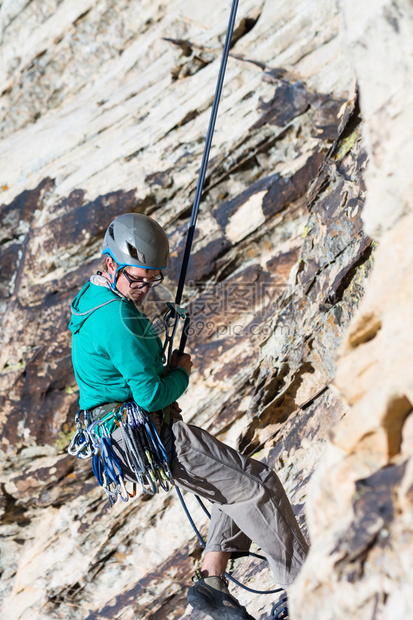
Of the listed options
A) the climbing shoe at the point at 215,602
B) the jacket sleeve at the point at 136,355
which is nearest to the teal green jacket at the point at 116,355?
the jacket sleeve at the point at 136,355

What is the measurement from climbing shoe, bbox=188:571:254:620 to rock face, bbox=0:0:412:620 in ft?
3.24

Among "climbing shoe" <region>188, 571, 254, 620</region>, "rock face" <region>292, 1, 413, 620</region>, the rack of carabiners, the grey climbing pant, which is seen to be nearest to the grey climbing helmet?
the rack of carabiners

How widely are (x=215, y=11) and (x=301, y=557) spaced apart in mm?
8219

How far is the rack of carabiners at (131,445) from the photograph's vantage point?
3883 millimetres

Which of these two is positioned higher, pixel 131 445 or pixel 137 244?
pixel 137 244

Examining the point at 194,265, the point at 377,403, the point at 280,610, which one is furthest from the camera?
the point at 194,265

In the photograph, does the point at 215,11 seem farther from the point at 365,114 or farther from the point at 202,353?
the point at 365,114

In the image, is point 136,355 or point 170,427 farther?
point 170,427

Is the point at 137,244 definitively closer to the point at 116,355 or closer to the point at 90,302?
the point at 90,302

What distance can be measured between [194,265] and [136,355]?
3.91 m

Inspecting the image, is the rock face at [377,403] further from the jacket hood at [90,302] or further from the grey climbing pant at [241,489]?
the jacket hood at [90,302]

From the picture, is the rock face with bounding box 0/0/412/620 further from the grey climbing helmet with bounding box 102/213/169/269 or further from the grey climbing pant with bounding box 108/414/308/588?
the grey climbing helmet with bounding box 102/213/169/269

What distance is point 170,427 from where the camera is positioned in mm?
4074

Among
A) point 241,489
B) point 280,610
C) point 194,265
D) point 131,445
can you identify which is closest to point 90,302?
point 131,445
